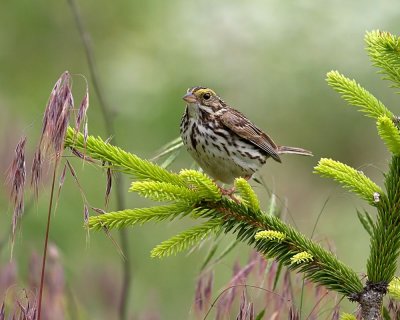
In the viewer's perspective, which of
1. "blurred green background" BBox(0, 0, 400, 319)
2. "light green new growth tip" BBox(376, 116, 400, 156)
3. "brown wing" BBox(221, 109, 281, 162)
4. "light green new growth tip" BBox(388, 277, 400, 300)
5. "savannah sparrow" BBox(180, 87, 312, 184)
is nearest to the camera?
"light green new growth tip" BBox(376, 116, 400, 156)

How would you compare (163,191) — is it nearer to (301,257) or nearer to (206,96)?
(301,257)

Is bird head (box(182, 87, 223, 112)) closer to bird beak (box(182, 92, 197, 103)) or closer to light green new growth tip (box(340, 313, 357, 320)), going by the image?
bird beak (box(182, 92, 197, 103))

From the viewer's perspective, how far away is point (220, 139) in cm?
426

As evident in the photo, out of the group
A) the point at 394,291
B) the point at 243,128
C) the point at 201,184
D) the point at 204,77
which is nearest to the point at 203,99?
the point at 243,128

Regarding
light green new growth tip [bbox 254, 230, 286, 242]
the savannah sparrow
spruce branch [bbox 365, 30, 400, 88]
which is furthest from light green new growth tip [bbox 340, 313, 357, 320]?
the savannah sparrow

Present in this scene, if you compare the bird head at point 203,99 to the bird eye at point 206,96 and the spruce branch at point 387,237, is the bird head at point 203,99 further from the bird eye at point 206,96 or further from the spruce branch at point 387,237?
the spruce branch at point 387,237

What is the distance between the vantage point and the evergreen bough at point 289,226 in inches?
93.7

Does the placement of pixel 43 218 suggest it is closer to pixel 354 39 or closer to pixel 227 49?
pixel 227 49

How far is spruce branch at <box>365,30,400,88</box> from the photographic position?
97.1 inches

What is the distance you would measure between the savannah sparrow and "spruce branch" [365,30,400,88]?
154 centimetres

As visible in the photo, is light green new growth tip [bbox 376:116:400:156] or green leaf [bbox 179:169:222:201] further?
green leaf [bbox 179:169:222:201]

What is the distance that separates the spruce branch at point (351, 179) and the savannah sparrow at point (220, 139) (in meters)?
1.62

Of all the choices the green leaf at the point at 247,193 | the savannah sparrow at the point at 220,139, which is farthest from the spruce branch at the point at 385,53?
the savannah sparrow at the point at 220,139

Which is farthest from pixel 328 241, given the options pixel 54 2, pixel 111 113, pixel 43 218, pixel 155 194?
pixel 54 2
